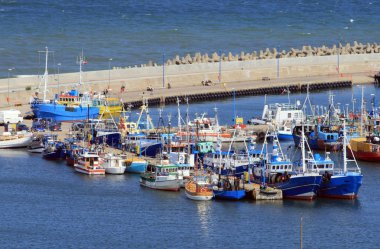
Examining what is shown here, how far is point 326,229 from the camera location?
7525 centimetres

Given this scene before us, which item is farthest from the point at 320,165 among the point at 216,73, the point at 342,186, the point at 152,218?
the point at 216,73

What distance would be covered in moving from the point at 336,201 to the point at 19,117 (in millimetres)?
30431

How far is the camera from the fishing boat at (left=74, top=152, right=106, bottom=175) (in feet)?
291

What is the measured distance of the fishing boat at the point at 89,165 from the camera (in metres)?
88.6

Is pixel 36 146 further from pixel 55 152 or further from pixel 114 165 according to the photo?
pixel 114 165

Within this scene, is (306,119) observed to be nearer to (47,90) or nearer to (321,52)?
(47,90)

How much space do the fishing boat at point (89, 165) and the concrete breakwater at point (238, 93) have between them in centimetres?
2326

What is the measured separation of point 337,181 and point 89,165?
1542cm

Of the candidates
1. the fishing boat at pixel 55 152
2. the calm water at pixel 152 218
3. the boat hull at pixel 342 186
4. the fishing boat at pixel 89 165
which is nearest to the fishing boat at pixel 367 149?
the calm water at pixel 152 218

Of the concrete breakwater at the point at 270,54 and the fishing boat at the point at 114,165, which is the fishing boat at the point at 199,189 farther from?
the concrete breakwater at the point at 270,54

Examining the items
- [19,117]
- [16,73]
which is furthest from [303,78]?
[19,117]

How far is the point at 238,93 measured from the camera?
126m

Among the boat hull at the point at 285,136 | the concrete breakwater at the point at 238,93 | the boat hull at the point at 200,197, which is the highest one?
the concrete breakwater at the point at 238,93

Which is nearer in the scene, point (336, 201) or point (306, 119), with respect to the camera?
point (336, 201)
